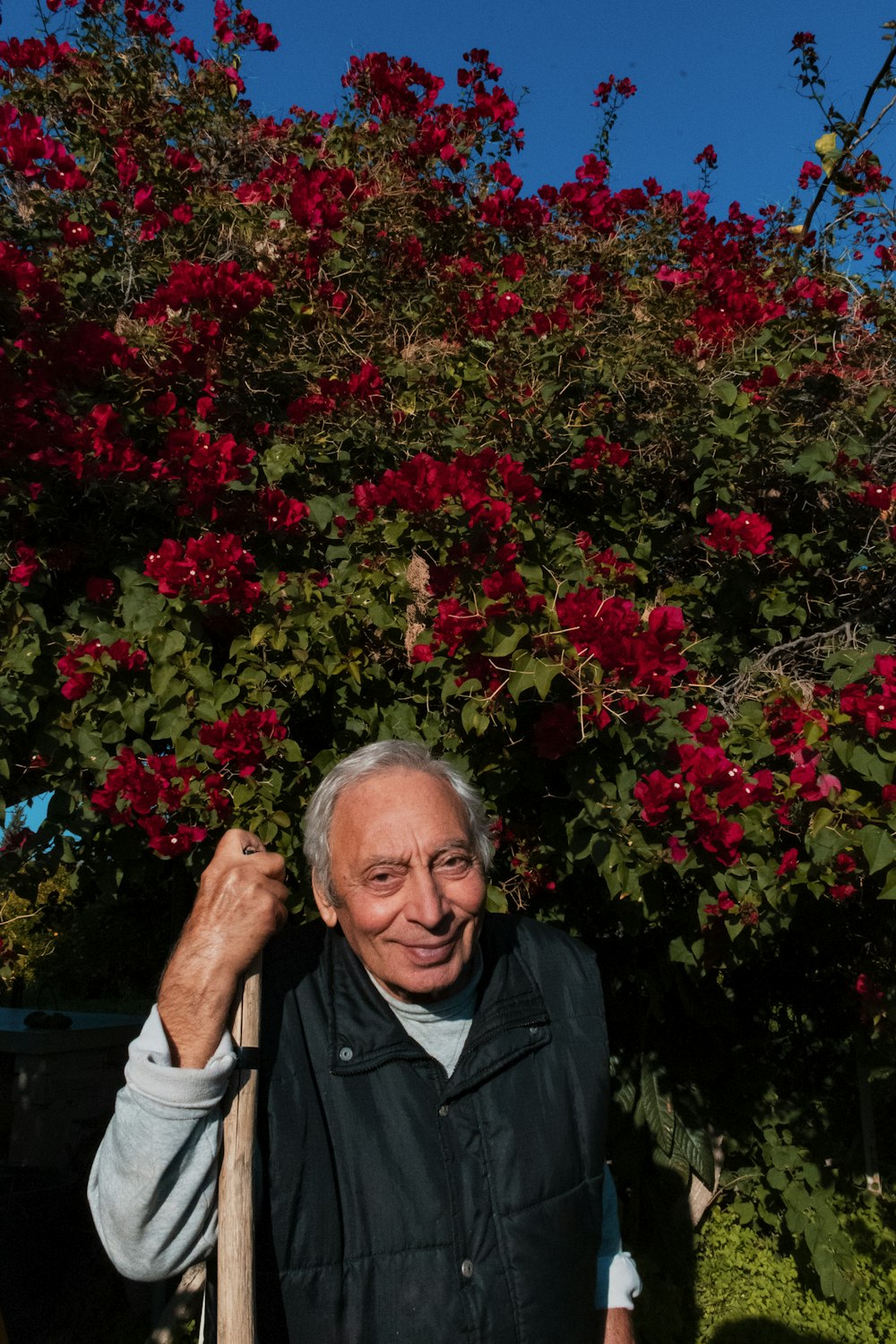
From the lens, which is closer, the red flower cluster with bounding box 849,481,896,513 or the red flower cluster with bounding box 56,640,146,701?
the red flower cluster with bounding box 56,640,146,701

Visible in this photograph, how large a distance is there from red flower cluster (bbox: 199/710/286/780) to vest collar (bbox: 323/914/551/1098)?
698mm

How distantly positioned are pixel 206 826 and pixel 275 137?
248cm

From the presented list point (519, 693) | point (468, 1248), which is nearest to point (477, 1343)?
point (468, 1248)

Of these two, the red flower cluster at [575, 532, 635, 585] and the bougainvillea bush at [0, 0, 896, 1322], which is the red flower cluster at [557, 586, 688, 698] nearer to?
the bougainvillea bush at [0, 0, 896, 1322]

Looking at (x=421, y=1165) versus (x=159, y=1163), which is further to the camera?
(x=421, y=1165)

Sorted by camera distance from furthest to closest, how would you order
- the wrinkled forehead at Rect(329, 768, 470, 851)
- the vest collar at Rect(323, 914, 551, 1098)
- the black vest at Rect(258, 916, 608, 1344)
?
the wrinkled forehead at Rect(329, 768, 470, 851), the vest collar at Rect(323, 914, 551, 1098), the black vest at Rect(258, 916, 608, 1344)

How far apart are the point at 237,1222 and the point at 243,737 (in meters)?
1.14

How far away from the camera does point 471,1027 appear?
5.08 ft

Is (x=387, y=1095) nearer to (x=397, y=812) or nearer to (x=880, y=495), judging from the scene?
(x=397, y=812)

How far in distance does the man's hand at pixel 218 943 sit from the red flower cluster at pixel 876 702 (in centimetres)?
120

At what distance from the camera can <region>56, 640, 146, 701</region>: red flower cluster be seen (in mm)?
2346

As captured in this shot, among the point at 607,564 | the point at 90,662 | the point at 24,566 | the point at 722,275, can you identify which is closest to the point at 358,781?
the point at 90,662

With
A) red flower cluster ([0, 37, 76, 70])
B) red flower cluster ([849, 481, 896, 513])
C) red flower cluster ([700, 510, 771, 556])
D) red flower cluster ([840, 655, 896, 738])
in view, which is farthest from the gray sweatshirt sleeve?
red flower cluster ([0, 37, 76, 70])

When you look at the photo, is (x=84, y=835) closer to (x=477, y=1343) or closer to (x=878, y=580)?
(x=477, y=1343)
